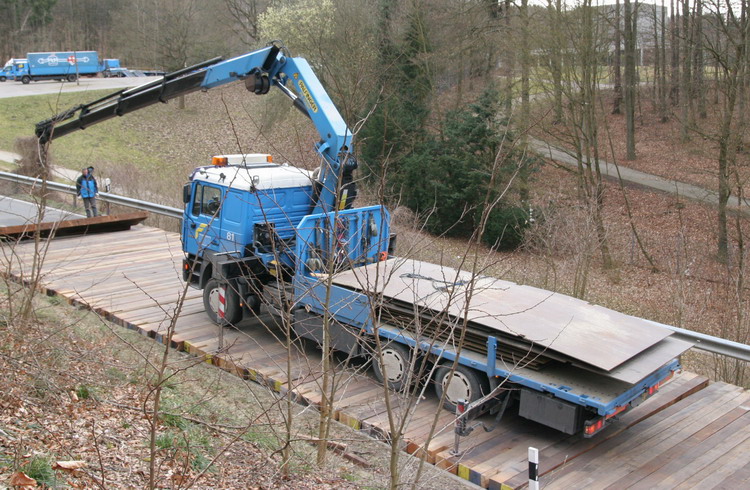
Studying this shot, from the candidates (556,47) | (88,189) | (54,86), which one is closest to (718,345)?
(88,189)

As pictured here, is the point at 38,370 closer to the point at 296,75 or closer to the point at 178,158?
the point at 296,75

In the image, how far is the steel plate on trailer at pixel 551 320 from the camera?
24.3 feet

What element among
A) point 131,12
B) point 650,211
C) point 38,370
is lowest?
point 650,211

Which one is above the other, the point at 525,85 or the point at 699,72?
the point at 699,72

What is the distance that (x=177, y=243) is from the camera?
17.5 meters

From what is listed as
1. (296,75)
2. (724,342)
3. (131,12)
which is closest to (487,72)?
(296,75)

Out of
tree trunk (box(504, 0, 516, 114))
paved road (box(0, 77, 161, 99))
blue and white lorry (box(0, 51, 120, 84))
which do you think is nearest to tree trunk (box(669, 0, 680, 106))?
tree trunk (box(504, 0, 516, 114))

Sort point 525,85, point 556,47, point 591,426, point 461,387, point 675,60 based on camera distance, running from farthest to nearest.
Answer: point 675,60 → point 525,85 → point 556,47 → point 461,387 → point 591,426

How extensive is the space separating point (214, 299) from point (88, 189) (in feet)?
31.1

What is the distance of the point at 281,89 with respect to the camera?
1245 centimetres

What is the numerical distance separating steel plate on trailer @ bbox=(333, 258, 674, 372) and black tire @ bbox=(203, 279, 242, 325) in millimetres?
2403

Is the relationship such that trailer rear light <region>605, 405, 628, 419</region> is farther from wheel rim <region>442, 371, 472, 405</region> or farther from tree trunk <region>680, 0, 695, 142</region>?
tree trunk <region>680, 0, 695, 142</region>

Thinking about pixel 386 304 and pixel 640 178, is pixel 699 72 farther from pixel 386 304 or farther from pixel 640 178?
pixel 386 304

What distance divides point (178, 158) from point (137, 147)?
2.71 metres
